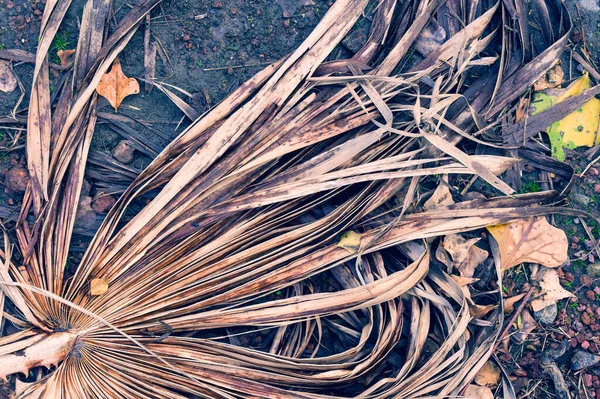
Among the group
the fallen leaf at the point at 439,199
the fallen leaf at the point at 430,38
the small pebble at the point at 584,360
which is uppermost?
the fallen leaf at the point at 430,38

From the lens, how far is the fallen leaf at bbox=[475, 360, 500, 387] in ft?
7.38

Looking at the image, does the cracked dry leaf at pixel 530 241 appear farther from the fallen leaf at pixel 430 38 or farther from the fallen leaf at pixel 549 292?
the fallen leaf at pixel 430 38

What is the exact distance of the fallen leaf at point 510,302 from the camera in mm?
2236

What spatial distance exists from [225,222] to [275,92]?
623 mm

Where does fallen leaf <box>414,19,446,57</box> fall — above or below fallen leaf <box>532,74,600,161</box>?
above

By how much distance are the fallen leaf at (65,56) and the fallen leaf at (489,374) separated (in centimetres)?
243

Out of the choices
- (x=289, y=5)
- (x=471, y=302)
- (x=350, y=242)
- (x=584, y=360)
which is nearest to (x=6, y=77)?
(x=289, y=5)

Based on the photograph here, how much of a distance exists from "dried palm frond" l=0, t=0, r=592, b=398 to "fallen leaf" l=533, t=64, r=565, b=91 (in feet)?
0.29

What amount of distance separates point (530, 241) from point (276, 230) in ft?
3.92

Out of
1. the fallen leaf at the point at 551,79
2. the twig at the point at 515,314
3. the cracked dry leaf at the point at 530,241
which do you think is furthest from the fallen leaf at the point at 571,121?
the twig at the point at 515,314

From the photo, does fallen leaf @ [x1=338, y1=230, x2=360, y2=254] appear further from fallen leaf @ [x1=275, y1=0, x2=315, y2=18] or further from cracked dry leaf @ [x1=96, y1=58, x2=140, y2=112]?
cracked dry leaf @ [x1=96, y1=58, x2=140, y2=112]

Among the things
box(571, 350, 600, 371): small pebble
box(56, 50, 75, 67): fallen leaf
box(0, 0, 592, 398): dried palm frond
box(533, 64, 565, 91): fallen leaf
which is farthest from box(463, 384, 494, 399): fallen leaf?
box(56, 50, 75, 67): fallen leaf

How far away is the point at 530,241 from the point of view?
220 cm

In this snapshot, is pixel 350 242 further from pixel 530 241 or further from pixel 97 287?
pixel 97 287
